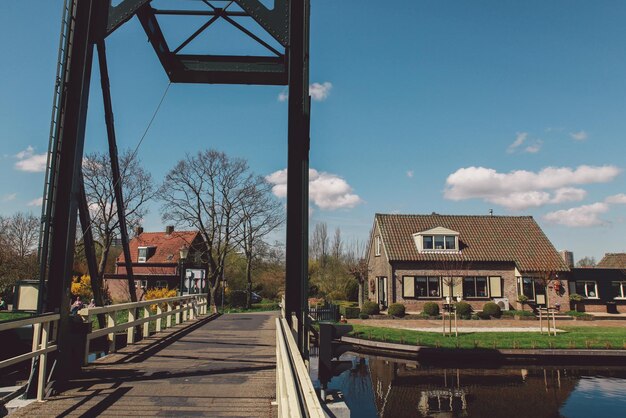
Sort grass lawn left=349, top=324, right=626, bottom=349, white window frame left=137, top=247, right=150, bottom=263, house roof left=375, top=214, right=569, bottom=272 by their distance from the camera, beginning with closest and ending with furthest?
grass lawn left=349, top=324, right=626, bottom=349, house roof left=375, top=214, right=569, bottom=272, white window frame left=137, top=247, right=150, bottom=263

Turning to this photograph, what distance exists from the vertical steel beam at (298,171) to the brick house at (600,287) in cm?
3242

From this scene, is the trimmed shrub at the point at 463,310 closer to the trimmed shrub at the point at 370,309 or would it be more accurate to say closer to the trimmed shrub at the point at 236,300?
the trimmed shrub at the point at 370,309

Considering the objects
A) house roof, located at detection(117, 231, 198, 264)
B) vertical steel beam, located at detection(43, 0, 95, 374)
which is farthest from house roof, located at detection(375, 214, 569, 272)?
vertical steel beam, located at detection(43, 0, 95, 374)

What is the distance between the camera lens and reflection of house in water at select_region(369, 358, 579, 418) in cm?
1147

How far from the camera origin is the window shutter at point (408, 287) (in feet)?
102

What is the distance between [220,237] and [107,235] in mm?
9120

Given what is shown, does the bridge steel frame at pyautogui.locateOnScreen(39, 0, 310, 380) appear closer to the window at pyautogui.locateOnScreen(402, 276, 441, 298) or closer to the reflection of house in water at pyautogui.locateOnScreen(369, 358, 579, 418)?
the reflection of house in water at pyautogui.locateOnScreen(369, 358, 579, 418)

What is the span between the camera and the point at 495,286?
3167 cm

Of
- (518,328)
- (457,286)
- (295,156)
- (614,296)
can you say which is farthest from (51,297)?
(614,296)

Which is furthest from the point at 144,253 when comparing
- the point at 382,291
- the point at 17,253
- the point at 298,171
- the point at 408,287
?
the point at 298,171

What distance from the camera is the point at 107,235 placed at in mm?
27781

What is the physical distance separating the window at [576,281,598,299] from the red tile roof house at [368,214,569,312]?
2297mm

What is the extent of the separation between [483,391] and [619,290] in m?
27.2

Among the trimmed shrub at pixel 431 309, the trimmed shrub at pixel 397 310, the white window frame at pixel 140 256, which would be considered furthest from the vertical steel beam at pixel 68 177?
the white window frame at pixel 140 256
